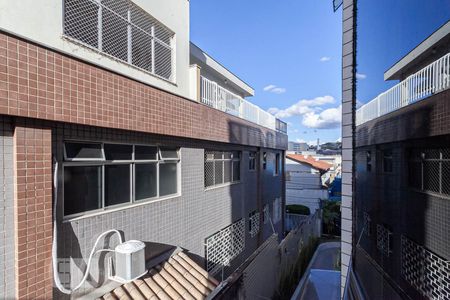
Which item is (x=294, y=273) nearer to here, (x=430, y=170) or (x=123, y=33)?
(x=123, y=33)

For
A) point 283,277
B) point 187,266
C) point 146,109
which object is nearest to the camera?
point 146,109

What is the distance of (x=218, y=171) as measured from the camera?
8.81 meters

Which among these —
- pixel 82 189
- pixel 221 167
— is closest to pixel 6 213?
pixel 82 189

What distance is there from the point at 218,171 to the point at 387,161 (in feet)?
23.3

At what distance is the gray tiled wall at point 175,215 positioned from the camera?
403 centimetres

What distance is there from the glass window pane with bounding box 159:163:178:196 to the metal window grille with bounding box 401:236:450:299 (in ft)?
17.3

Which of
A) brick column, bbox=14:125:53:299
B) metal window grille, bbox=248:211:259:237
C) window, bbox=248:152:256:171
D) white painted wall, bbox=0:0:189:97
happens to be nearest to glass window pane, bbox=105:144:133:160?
brick column, bbox=14:125:53:299

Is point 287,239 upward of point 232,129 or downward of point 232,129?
downward

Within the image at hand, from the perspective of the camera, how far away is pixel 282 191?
1630cm

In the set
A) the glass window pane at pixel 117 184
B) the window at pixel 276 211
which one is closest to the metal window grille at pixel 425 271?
the glass window pane at pixel 117 184

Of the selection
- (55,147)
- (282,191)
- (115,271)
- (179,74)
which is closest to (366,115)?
(55,147)

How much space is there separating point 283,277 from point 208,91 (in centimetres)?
793

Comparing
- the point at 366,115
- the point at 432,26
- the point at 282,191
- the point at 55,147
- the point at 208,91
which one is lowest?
the point at 282,191

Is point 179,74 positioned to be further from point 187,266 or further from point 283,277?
point 283,277
